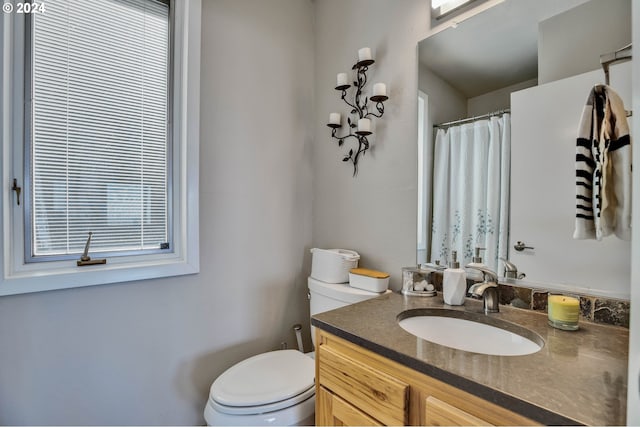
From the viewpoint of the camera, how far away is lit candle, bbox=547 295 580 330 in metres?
0.84

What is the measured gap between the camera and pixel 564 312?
0.84m

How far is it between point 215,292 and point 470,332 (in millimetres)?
1164

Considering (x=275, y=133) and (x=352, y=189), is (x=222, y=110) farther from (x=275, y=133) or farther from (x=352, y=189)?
(x=352, y=189)

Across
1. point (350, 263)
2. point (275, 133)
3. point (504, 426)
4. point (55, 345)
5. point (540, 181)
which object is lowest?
point (55, 345)

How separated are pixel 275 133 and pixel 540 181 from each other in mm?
1280

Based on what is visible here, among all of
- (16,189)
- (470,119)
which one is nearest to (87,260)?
(16,189)

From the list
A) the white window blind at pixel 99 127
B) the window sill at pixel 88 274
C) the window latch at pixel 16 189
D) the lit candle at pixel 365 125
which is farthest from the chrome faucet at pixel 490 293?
the window latch at pixel 16 189

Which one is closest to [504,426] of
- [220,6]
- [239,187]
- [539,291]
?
[539,291]

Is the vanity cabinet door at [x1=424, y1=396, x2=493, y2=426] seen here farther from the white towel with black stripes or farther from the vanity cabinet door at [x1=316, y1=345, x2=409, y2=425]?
the white towel with black stripes

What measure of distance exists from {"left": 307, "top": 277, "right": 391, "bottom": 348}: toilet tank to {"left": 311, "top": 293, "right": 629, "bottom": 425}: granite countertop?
368 mm

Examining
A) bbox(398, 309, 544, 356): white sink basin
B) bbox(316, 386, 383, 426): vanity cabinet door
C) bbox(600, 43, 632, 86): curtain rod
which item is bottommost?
bbox(316, 386, 383, 426): vanity cabinet door

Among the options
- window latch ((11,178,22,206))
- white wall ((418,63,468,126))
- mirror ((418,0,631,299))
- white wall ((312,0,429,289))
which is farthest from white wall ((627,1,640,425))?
window latch ((11,178,22,206))

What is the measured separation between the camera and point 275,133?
171 cm

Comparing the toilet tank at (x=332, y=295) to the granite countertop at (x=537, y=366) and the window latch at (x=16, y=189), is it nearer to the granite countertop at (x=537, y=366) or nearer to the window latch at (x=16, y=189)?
the granite countertop at (x=537, y=366)
